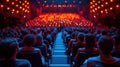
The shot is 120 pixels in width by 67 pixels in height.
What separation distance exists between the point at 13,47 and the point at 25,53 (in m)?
2.10

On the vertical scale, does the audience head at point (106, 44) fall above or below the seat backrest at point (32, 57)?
above

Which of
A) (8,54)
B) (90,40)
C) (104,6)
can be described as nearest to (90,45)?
(90,40)

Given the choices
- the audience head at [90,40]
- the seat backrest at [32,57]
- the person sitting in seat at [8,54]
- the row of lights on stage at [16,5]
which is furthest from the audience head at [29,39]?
the row of lights on stage at [16,5]

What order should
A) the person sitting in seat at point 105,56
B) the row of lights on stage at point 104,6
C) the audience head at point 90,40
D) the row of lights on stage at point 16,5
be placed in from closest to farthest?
the person sitting in seat at point 105,56 < the audience head at point 90,40 < the row of lights on stage at point 104,6 < the row of lights on stage at point 16,5

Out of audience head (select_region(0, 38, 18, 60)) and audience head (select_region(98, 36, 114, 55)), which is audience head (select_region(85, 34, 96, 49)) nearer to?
audience head (select_region(98, 36, 114, 55))

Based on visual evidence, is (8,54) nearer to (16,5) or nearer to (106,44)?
(106,44)

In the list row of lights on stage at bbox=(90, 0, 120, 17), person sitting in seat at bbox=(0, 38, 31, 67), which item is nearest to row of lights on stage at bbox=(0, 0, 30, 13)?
row of lights on stage at bbox=(90, 0, 120, 17)

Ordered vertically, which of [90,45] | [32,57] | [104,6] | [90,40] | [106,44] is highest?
[104,6]

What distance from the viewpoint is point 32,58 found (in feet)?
18.3

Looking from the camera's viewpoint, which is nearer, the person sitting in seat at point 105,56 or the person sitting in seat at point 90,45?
the person sitting in seat at point 105,56

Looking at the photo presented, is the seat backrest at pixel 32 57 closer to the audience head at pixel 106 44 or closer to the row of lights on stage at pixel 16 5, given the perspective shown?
the audience head at pixel 106 44

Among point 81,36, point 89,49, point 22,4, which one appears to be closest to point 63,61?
point 81,36

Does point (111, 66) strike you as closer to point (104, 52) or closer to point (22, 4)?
point (104, 52)

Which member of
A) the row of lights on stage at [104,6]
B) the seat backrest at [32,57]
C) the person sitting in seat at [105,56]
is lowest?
the seat backrest at [32,57]
